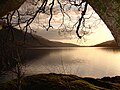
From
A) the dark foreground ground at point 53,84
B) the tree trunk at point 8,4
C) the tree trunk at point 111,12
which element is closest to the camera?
the tree trunk at point 111,12

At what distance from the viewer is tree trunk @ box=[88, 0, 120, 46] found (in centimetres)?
277

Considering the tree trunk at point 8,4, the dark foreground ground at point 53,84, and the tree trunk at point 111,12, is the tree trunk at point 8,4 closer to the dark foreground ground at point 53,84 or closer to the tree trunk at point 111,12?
the tree trunk at point 111,12

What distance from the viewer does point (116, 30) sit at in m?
2.85

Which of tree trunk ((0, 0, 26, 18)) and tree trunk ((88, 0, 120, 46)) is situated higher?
tree trunk ((0, 0, 26, 18))

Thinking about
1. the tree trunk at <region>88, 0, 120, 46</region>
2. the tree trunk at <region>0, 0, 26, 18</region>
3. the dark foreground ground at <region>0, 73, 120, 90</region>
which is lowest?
the dark foreground ground at <region>0, 73, 120, 90</region>

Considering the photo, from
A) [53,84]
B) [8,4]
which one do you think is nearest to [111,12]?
[8,4]

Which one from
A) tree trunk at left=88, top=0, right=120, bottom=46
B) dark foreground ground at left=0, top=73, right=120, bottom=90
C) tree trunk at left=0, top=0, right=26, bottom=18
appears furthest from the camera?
dark foreground ground at left=0, top=73, right=120, bottom=90

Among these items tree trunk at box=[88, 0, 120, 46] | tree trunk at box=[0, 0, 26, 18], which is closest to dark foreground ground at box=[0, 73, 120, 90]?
tree trunk at box=[0, 0, 26, 18]

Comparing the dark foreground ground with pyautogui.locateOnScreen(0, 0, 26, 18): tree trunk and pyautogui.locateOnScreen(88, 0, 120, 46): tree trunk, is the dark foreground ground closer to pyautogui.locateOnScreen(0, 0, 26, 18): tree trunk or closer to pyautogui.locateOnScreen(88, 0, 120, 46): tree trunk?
pyautogui.locateOnScreen(0, 0, 26, 18): tree trunk

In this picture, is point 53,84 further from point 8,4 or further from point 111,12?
point 111,12

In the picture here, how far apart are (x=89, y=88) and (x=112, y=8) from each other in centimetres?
655

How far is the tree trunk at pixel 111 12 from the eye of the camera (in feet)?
9.07

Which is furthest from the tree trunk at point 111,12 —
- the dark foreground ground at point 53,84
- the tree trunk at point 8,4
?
the dark foreground ground at point 53,84

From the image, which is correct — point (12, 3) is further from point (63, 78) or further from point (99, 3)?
point (63, 78)
